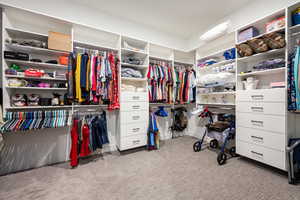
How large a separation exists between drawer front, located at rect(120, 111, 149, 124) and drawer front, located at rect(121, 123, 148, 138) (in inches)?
2.5

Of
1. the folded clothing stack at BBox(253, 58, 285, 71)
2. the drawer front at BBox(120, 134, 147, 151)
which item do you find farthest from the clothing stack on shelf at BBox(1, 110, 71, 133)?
the folded clothing stack at BBox(253, 58, 285, 71)

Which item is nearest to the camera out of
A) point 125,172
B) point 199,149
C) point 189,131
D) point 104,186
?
point 104,186

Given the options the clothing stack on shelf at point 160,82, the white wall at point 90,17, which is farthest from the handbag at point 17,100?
the clothing stack on shelf at point 160,82

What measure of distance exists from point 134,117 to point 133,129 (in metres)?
0.23

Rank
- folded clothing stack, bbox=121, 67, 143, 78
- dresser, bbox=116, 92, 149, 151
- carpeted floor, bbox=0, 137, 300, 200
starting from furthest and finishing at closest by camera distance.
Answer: folded clothing stack, bbox=121, 67, 143, 78
dresser, bbox=116, 92, 149, 151
carpeted floor, bbox=0, 137, 300, 200

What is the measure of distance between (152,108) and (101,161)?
5.03 feet

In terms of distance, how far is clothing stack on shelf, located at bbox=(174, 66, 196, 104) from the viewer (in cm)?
301

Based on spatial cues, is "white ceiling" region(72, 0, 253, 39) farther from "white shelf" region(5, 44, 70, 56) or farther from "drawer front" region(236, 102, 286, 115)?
"drawer front" region(236, 102, 286, 115)

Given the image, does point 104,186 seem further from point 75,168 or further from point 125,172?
point 75,168

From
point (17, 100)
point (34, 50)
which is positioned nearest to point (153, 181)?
point (17, 100)

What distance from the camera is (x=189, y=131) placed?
3.48m

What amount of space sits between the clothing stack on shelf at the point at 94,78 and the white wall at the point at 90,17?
620mm

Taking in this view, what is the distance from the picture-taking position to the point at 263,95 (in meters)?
1.71

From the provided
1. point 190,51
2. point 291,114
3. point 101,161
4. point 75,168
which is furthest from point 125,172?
point 190,51
